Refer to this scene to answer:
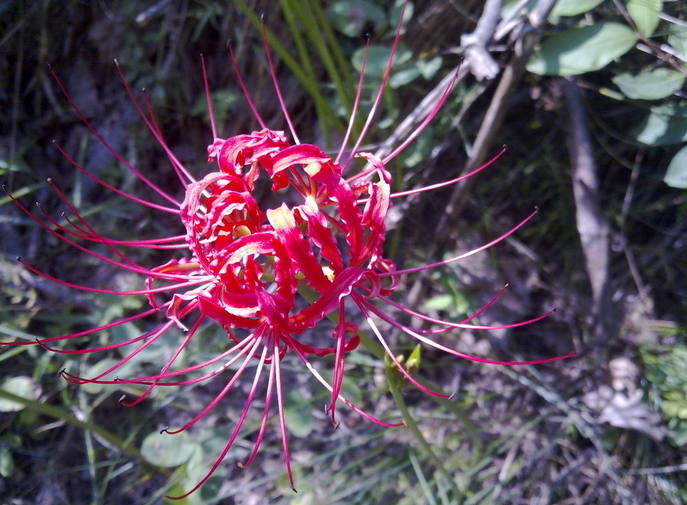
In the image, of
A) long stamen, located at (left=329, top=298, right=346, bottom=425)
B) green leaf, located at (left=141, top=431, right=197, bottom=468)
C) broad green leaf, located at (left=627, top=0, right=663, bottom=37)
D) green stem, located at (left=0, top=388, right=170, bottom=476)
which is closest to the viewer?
long stamen, located at (left=329, top=298, right=346, bottom=425)

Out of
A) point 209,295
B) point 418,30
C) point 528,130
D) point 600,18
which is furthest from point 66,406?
point 600,18

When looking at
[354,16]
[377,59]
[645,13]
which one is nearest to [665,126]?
[645,13]

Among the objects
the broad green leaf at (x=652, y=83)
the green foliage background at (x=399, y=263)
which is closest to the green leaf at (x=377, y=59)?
the green foliage background at (x=399, y=263)

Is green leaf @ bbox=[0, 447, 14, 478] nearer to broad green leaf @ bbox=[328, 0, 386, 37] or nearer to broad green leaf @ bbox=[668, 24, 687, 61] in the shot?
broad green leaf @ bbox=[328, 0, 386, 37]

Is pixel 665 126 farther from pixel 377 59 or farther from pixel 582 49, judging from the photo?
pixel 377 59

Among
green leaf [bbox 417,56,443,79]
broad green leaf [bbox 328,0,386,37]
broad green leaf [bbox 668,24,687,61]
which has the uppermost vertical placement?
broad green leaf [bbox 328,0,386,37]

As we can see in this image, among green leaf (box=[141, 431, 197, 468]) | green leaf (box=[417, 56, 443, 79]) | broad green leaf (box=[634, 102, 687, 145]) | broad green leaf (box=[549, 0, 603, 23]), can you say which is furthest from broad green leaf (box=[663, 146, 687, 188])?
green leaf (box=[141, 431, 197, 468])
